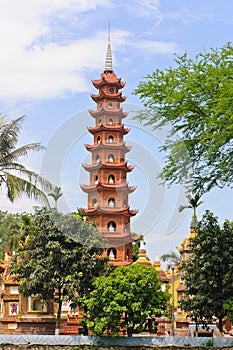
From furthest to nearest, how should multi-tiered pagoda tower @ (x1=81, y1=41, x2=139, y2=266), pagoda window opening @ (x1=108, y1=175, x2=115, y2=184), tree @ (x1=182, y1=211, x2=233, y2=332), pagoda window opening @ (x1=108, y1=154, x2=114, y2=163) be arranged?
pagoda window opening @ (x1=108, y1=154, x2=114, y2=163) → pagoda window opening @ (x1=108, y1=175, x2=115, y2=184) → multi-tiered pagoda tower @ (x1=81, y1=41, x2=139, y2=266) → tree @ (x1=182, y1=211, x2=233, y2=332)

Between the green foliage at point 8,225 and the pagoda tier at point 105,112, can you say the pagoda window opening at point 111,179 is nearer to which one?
the pagoda tier at point 105,112

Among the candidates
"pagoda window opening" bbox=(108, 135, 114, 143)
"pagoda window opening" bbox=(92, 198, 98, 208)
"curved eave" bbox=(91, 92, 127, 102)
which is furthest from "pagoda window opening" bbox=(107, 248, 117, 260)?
"curved eave" bbox=(91, 92, 127, 102)

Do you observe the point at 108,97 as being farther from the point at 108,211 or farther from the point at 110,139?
the point at 108,211

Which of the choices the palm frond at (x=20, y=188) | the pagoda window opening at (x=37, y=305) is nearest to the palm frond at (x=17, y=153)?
the palm frond at (x=20, y=188)

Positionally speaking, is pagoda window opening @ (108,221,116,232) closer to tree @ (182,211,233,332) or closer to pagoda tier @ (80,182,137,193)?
pagoda tier @ (80,182,137,193)

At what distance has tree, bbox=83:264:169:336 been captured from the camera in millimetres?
23969

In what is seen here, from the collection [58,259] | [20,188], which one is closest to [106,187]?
[58,259]

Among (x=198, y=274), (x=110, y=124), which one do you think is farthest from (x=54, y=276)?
(x=110, y=124)

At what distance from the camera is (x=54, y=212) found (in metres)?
27.8

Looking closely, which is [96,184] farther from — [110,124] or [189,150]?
[189,150]

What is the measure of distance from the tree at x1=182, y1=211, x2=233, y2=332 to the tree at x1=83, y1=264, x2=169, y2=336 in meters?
2.08

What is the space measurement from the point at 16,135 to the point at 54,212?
10259 mm

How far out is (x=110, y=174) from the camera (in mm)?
34500

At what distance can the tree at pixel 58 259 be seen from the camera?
2633cm
